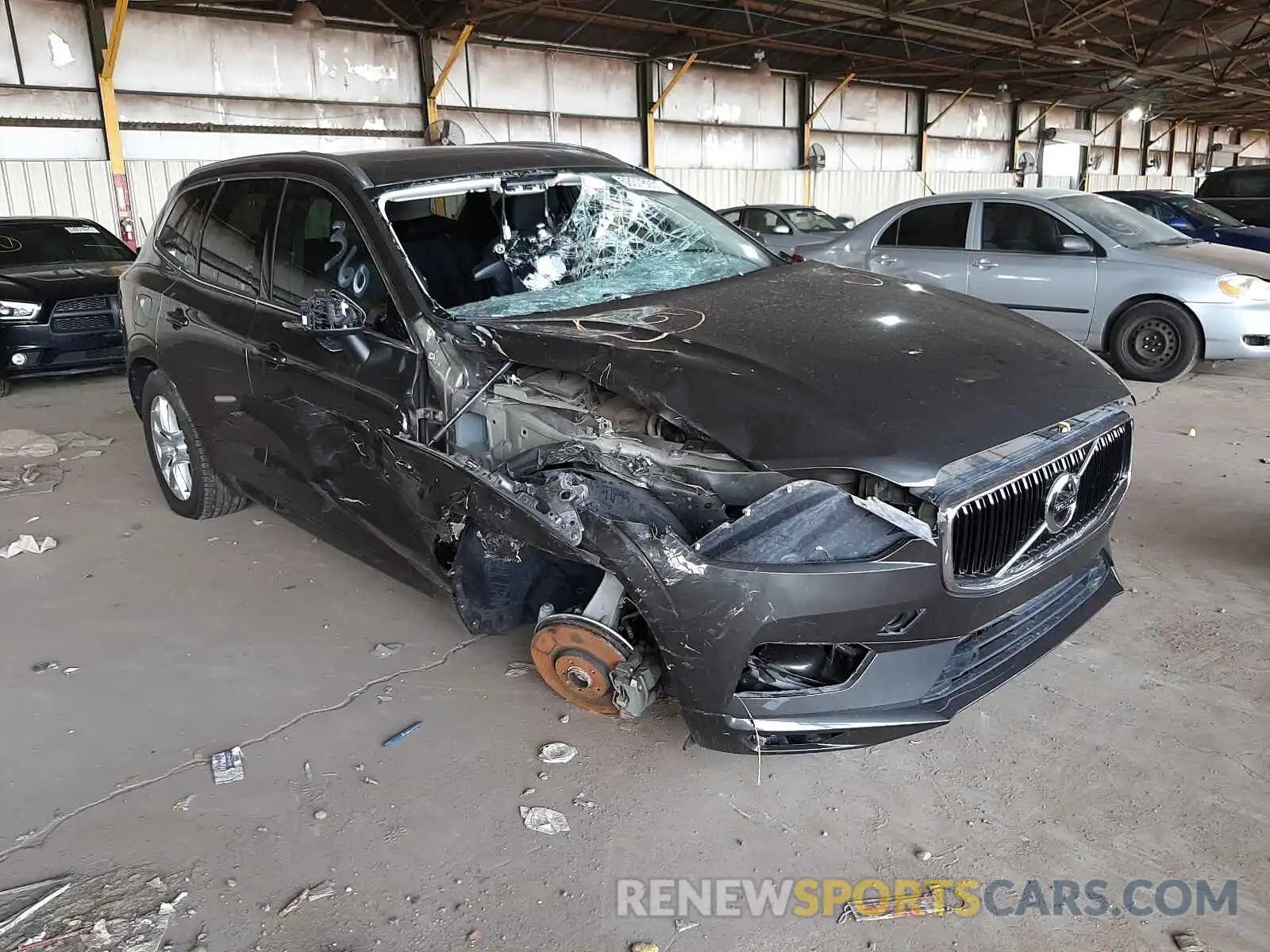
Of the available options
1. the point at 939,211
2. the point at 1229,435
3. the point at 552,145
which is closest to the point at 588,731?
the point at 552,145

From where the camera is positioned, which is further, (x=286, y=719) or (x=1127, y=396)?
(x=286, y=719)

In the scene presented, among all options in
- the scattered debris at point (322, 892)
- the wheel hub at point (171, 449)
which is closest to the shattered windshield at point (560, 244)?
the scattered debris at point (322, 892)

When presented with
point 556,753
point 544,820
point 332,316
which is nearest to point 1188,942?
point 544,820

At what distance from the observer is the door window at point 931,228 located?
25.3 ft

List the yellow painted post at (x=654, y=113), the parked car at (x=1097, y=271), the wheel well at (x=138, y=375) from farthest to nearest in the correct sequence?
the yellow painted post at (x=654, y=113) < the parked car at (x=1097, y=271) < the wheel well at (x=138, y=375)

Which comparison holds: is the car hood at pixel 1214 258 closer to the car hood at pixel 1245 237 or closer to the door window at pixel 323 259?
the car hood at pixel 1245 237

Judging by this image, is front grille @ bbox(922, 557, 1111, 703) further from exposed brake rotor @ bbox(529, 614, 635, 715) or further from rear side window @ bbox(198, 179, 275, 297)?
rear side window @ bbox(198, 179, 275, 297)

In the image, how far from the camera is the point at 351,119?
43.8ft

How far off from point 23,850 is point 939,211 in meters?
7.66

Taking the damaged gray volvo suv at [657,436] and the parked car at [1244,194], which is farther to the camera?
the parked car at [1244,194]

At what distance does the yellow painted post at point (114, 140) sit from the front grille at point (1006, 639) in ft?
38.3

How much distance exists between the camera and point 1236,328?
6527 millimetres

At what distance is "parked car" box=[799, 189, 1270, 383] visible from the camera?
6.60 m

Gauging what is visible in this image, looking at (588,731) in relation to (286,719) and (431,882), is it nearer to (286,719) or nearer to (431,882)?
(431,882)
